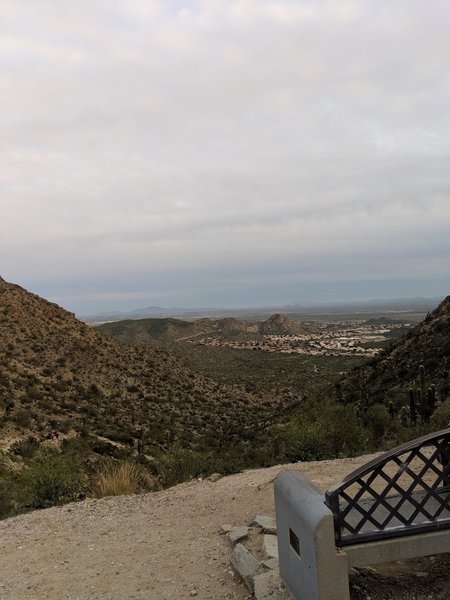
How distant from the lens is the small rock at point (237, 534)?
24.8 feet

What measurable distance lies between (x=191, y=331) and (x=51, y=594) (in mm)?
117837

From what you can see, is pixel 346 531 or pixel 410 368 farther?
pixel 410 368

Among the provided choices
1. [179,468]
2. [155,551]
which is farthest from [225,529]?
[179,468]

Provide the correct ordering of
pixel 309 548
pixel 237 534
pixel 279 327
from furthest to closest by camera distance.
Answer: pixel 279 327 < pixel 237 534 < pixel 309 548

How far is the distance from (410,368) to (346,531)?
23735mm

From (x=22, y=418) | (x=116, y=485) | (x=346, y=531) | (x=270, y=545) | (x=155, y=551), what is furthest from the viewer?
(x=22, y=418)

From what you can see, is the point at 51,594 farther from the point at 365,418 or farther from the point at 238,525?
the point at 365,418

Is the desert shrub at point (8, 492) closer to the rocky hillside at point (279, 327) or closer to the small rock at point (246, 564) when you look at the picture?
the small rock at point (246, 564)

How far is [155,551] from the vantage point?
25.7 feet

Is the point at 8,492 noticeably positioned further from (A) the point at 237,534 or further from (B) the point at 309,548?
(B) the point at 309,548

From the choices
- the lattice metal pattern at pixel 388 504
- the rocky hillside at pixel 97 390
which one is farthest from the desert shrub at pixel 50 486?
the rocky hillside at pixel 97 390

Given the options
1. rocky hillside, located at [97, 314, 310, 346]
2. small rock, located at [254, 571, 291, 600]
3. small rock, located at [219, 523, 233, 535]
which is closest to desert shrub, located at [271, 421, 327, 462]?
small rock, located at [219, 523, 233, 535]

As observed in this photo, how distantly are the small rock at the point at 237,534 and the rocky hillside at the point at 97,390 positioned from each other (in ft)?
52.2

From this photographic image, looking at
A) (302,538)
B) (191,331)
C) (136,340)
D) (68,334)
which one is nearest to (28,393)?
(68,334)
